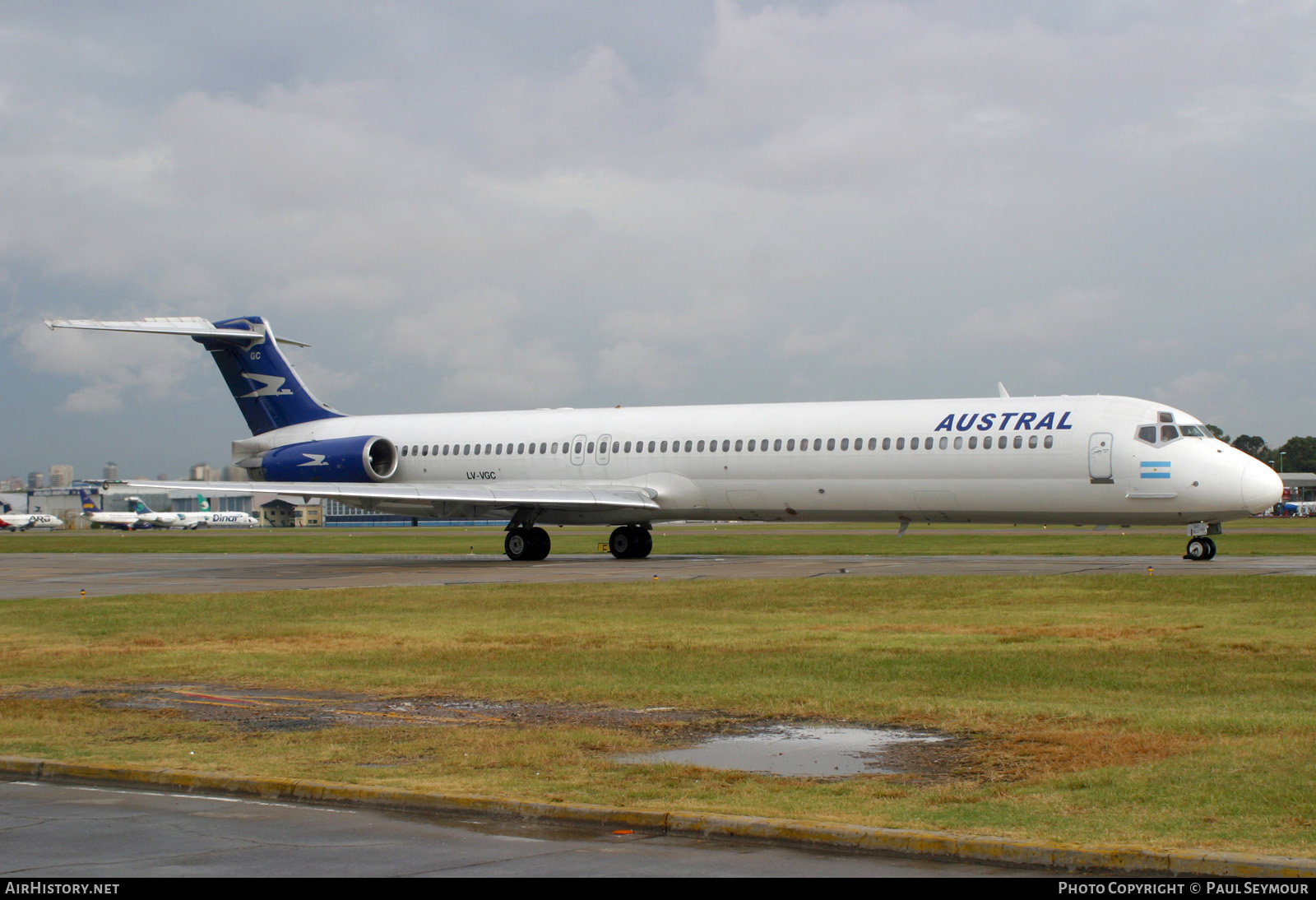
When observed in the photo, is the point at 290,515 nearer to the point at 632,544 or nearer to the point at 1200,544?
the point at 632,544

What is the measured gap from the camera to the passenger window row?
32.1 metres

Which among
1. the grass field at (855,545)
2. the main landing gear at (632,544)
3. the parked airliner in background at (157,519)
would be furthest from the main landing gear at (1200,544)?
the parked airliner in background at (157,519)

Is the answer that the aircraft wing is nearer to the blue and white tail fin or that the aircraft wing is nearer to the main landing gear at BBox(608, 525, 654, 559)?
the main landing gear at BBox(608, 525, 654, 559)

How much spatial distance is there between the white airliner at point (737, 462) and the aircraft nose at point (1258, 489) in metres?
0.04

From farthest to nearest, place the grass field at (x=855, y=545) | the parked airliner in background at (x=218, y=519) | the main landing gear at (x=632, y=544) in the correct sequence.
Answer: the parked airliner in background at (x=218, y=519) < the grass field at (x=855, y=545) < the main landing gear at (x=632, y=544)

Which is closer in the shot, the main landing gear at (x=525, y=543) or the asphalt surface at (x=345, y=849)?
the asphalt surface at (x=345, y=849)

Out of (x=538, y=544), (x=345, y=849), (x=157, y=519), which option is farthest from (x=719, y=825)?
(x=157, y=519)

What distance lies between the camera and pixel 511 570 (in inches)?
1324

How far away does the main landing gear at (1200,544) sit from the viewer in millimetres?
31156

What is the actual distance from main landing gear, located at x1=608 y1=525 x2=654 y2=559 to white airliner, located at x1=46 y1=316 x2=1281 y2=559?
5 centimetres

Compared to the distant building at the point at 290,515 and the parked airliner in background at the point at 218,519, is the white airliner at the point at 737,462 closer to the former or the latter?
the distant building at the point at 290,515

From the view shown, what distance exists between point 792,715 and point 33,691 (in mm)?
8091

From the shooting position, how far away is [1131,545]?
4072 centimetres

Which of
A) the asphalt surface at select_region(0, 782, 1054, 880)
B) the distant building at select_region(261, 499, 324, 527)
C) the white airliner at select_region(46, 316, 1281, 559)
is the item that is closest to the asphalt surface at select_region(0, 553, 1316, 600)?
the white airliner at select_region(46, 316, 1281, 559)
